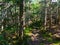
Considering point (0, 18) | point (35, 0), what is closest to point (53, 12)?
point (35, 0)

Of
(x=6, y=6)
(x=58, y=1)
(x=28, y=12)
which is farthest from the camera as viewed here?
(x=58, y=1)

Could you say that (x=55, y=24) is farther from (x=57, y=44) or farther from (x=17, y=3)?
(x=17, y=3)

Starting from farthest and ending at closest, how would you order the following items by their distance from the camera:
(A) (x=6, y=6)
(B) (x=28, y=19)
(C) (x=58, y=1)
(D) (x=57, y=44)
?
(C) (x=58, y=1) → (B) (x=28, y=19) → (D) (x=57, y=44) → (A) (x=6, y=6)

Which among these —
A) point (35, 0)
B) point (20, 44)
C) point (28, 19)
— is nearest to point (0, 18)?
point (20, 44)

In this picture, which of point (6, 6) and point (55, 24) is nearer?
point (6, 6)

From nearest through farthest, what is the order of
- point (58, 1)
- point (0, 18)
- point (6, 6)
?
point (0, 18), point (6, 6), point (58, 1)

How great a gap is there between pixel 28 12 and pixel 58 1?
890 cm

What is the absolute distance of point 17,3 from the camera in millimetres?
14688

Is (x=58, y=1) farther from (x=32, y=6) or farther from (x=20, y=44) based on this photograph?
(x=20, y=44)

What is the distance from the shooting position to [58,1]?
38219 millimetres

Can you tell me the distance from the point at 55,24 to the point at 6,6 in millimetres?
22275

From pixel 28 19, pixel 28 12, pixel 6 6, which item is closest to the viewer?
pixel 6 6

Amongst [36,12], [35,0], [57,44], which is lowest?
[57,44]

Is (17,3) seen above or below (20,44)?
above
